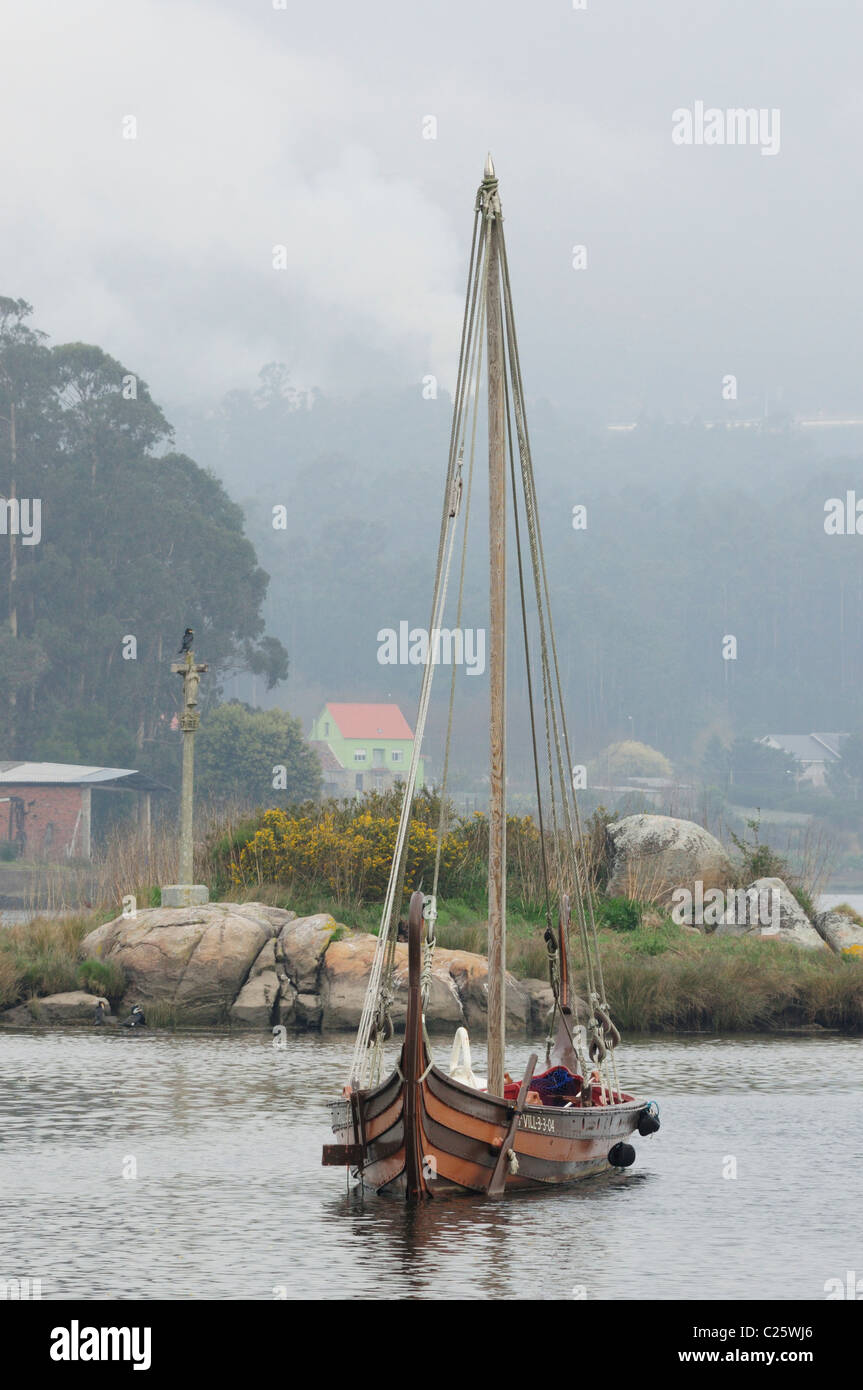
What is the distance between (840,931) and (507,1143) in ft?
86.0

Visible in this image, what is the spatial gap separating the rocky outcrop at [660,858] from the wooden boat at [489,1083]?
21855 mm

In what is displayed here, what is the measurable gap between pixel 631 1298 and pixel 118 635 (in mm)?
106035

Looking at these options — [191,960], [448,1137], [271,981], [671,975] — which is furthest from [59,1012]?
[448,1137]

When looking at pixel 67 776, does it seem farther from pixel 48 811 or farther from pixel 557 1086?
pixel 557 1086

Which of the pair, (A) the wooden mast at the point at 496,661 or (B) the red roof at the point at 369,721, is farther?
(B) the red roof at the point at 369,721

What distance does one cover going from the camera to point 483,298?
23.7 metres

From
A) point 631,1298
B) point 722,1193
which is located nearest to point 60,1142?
point 722,1193

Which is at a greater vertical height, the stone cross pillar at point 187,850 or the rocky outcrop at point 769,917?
the stone cross pillar at point 187,850

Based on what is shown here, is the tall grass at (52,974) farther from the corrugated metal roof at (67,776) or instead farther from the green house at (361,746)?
the green house at (361,746)

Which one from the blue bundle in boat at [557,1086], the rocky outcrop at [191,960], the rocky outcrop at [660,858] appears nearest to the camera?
the blue bundle in boat at [557,1086]

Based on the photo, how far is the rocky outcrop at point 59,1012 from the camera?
37.8 m

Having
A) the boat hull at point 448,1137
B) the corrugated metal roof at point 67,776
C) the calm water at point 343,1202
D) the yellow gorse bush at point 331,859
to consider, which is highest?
the corrugated metal roof at point 67,776

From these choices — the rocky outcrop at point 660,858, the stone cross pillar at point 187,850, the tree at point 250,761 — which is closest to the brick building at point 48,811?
the tree at point 250,761

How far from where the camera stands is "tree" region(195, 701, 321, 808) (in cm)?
11412
